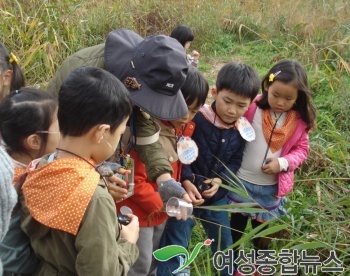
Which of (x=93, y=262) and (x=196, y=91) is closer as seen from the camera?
(x=93, y=262)

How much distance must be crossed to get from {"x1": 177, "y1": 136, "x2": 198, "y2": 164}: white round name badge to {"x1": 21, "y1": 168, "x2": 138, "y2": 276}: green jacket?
80 cm

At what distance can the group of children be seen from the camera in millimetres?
1260

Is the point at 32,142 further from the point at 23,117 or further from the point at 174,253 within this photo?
the point at 174,253

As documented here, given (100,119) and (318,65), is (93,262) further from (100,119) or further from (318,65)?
(318,65)

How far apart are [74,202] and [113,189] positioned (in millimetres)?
412

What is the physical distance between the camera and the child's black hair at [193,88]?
205 centimetres

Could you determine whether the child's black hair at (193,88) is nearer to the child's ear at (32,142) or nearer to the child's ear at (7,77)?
the child's ear at (32,142)

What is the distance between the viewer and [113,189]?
1.63 metres

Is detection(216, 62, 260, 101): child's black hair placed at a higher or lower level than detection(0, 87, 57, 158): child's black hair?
lower

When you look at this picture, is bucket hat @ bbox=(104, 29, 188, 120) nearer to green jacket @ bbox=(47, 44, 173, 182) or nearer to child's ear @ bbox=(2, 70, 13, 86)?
green jacket @ bbox=(47, 44, 173, 182)

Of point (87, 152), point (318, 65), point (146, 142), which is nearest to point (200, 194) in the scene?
point (146, 142)

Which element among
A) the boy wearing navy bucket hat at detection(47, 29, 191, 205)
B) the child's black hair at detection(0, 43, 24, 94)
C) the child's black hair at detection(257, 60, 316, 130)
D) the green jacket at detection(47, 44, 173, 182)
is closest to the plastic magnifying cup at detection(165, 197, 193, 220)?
→ the boy wearing navy bucket hat at detection(47, 29, 191, 205)

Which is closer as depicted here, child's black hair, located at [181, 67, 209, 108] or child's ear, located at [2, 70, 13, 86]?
child's black hair, located at [181, 67, 209, 108]

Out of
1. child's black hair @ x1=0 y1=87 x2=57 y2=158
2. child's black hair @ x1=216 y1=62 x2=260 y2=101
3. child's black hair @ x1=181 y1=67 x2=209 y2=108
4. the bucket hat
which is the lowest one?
child's black hair @ x1=216 y1=62 x2=260 y2=101
